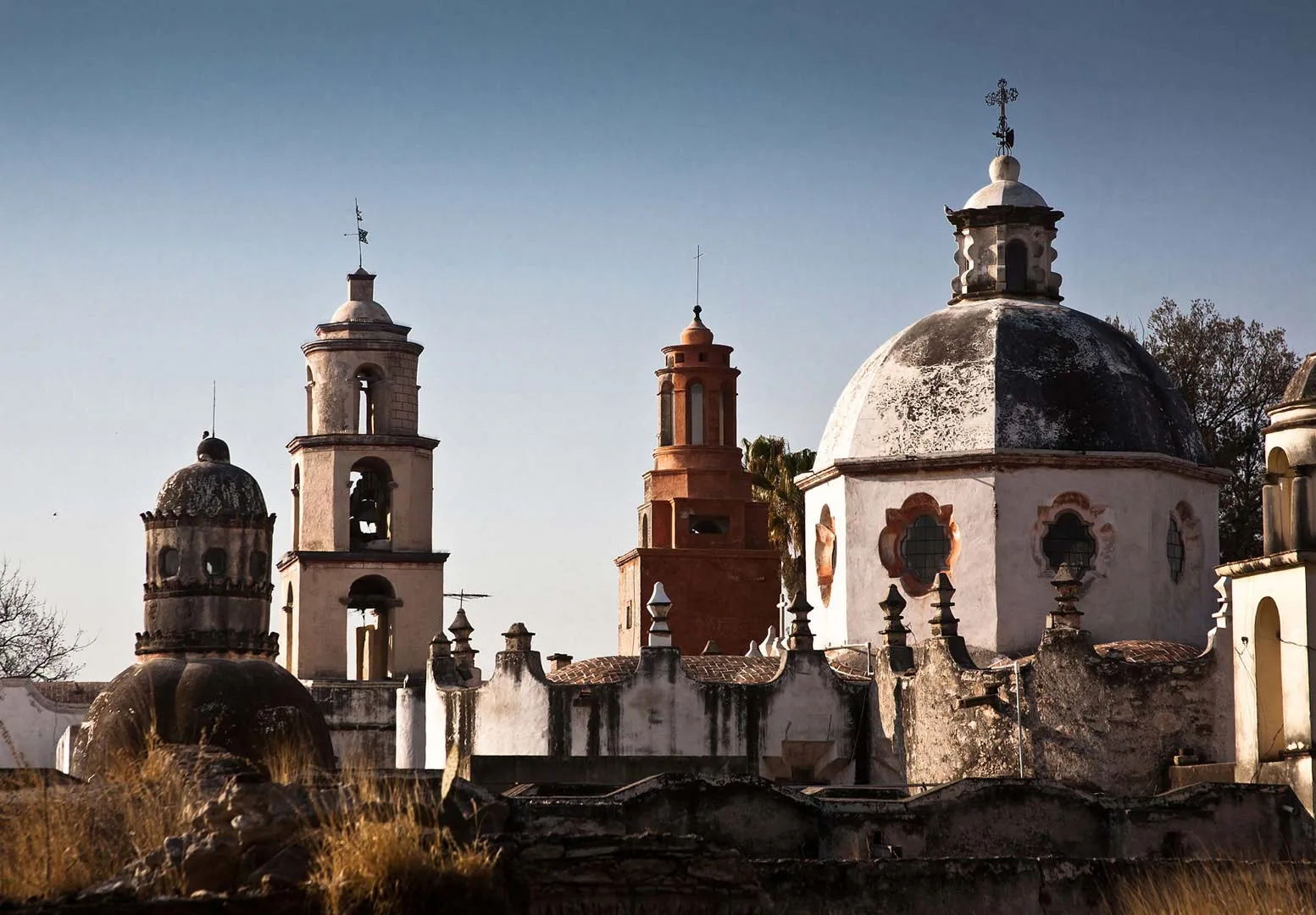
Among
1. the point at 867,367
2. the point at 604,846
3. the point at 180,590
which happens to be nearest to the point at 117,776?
the point at 604,846

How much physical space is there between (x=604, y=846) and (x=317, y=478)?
3327 centimetres

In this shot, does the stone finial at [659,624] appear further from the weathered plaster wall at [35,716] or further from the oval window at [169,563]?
the weathered plaster wall at [35,716]

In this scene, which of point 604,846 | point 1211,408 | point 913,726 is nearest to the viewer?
point 604,846

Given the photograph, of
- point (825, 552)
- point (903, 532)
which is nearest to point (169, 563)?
point (903, 532)

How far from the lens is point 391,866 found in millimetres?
10906

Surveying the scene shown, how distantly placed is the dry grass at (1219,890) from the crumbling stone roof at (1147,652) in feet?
39.6

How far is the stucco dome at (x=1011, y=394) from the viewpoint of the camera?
30.2 meters

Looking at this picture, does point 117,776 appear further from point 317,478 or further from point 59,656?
point 59,656

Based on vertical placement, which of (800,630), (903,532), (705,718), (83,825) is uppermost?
(903,532)

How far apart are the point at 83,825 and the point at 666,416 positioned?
37788 mm

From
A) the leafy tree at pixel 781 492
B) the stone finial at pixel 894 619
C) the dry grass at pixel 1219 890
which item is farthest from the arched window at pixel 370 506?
the dry grass at pixel 1219 890

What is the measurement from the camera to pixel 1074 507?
30.1m

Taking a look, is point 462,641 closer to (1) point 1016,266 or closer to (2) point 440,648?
(2) point 440,648

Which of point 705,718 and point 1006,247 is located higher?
point 1006,247
